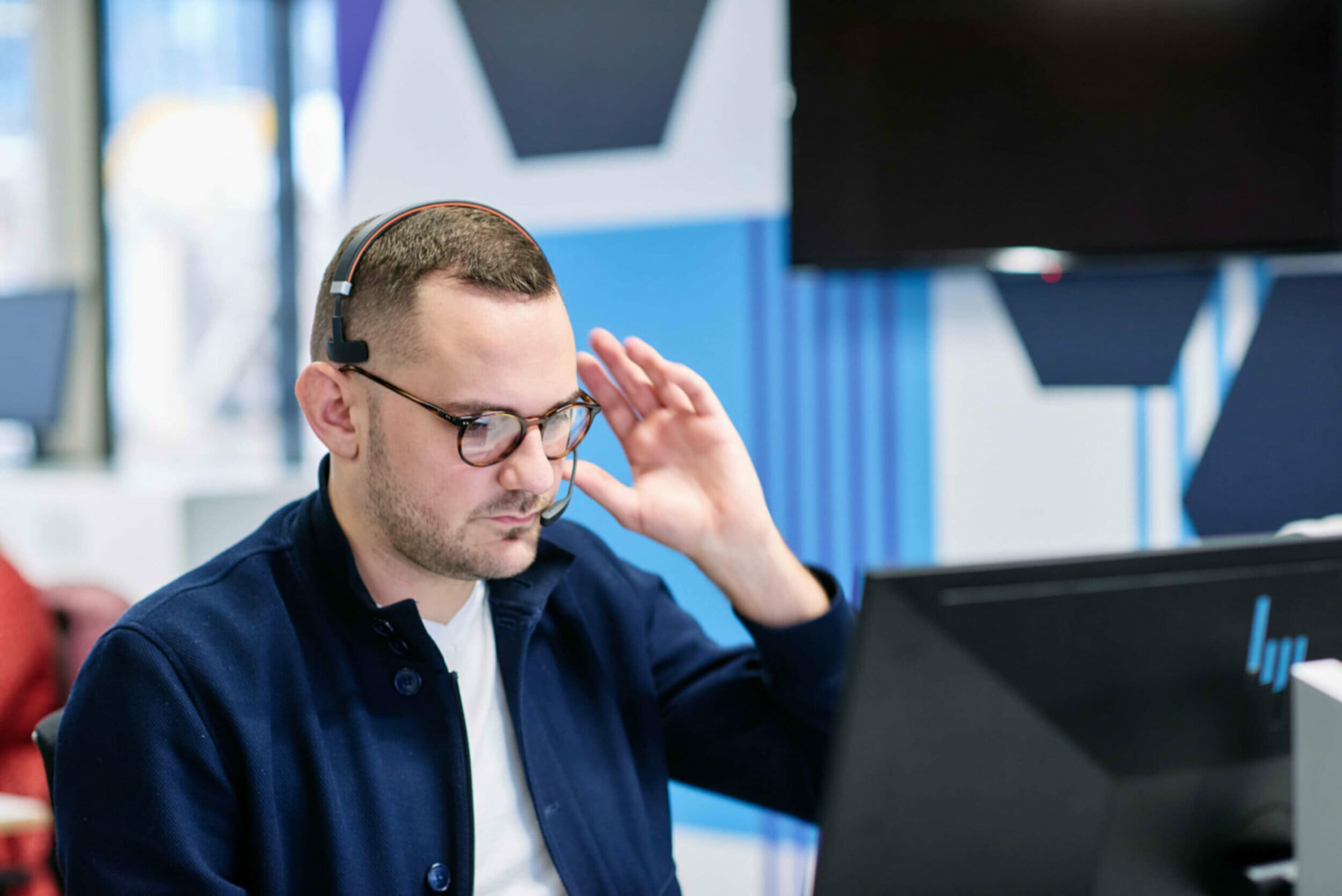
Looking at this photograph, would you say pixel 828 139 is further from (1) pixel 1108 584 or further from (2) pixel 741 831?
(1) pixel 1108 584

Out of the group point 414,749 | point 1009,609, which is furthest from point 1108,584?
point 414,749

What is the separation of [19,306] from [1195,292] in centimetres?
341

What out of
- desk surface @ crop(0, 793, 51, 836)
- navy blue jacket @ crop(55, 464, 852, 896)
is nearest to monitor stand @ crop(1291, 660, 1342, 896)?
navy blue jacket @ crop(55, 464, 852, 896)

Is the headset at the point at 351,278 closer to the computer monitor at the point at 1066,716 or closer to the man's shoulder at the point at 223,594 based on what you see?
the man's shoulder at the point at 223,594

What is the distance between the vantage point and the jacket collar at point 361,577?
3.79 ft

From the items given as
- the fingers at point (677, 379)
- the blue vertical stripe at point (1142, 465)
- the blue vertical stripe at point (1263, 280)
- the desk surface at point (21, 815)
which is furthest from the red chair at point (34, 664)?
the blue vertical stripe at point (1263, 280)

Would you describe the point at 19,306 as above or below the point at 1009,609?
above

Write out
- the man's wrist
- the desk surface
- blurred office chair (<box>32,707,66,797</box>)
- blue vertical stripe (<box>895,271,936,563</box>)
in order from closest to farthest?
blurred office chair (<box>32,707,66,797</box>)
the man's wrist
the desk surface
blue vertical stripe (<box>895,271,936,563</box>)

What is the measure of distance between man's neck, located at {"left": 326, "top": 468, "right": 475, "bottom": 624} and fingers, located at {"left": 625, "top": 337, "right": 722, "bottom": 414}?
365 mm

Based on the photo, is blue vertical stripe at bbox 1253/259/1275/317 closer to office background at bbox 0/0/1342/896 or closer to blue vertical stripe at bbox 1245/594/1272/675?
office background at bbox 0/0/1342/896

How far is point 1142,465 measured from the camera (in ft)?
7.43

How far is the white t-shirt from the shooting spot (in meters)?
1.17

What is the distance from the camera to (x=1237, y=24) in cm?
210

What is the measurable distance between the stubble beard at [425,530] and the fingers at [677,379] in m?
0.28
